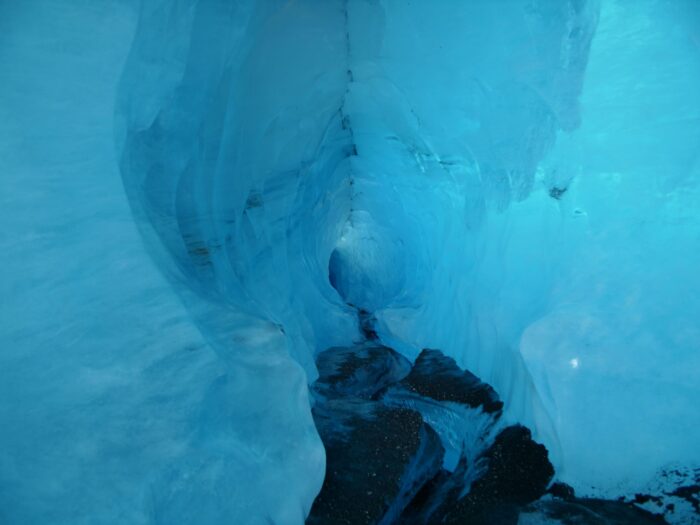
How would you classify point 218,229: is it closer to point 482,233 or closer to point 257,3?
point 257,3

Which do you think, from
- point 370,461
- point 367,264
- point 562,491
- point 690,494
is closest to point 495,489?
point 562,491

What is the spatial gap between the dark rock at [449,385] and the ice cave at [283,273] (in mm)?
37

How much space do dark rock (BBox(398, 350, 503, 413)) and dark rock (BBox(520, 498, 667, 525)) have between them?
4.66ft

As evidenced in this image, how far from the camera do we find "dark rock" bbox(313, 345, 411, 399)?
4.91m

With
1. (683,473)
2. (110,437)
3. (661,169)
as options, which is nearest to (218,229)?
Answer: (110,437)

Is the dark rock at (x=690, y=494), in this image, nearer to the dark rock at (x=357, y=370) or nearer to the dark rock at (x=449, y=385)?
the dark rock at (x=449, y=385)

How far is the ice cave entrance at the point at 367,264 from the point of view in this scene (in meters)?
10.2

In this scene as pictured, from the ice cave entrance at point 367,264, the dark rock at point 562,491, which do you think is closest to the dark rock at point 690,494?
the dark rock at point 562,491

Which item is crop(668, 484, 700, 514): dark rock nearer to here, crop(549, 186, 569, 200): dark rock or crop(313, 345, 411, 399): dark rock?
crop(549, 186, 569, 200): dark rock

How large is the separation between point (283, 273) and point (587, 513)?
390cm

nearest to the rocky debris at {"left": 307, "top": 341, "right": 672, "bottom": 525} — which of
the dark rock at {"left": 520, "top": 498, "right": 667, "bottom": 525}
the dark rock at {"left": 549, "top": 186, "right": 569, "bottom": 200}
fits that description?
the dark rock at {"left": 520, "top": 498, "right": 667, "bottom": 525}

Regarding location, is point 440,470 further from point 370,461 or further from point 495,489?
point 370,461

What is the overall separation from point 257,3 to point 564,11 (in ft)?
7.75

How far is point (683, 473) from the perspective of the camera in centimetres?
260
